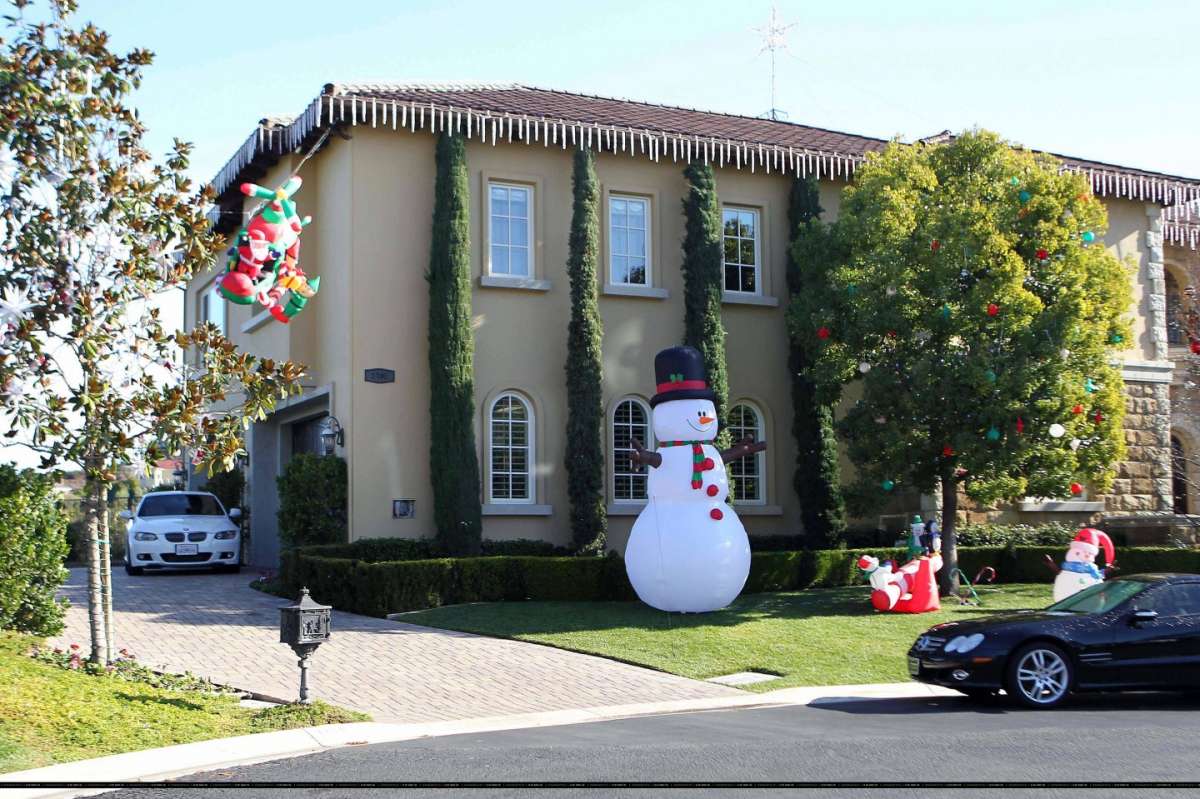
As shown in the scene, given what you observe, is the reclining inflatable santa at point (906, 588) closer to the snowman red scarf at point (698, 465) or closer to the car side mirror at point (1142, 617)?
the snowman red scarf at point (698, 465)

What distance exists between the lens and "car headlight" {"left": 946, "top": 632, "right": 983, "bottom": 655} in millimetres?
10891

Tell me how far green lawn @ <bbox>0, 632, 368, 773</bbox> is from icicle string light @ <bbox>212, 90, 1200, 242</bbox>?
1052 cm

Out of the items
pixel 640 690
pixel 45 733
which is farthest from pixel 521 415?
pixel 45 733

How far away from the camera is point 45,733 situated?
8680 millimetres

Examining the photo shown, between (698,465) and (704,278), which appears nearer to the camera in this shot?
(698,465)

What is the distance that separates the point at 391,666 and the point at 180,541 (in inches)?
412

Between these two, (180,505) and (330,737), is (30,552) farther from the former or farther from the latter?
(180,505)

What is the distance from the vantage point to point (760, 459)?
21.9m

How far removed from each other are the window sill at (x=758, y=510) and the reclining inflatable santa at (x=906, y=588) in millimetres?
4620

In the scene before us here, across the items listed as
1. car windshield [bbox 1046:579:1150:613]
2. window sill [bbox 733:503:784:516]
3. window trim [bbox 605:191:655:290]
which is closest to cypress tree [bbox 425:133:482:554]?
window trim [bbox 605:191:655:290]

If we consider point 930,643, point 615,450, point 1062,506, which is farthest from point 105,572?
point 1062,506

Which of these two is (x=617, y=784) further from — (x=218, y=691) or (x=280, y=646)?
(x=280, y=646)

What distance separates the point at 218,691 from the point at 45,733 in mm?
2448

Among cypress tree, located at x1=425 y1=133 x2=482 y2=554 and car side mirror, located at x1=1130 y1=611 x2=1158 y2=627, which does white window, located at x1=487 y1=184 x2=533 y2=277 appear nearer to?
cypress tree, located at x1=425 y1=133 x2=482 y2=554
